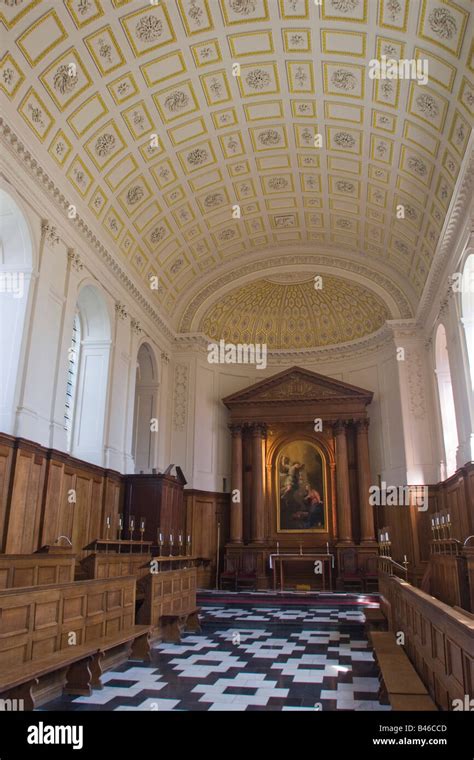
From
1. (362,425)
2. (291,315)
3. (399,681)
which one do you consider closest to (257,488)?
(362,425)

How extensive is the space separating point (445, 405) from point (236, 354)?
331 inches

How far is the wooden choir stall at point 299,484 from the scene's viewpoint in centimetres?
1872

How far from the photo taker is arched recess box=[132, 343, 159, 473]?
18734 mm

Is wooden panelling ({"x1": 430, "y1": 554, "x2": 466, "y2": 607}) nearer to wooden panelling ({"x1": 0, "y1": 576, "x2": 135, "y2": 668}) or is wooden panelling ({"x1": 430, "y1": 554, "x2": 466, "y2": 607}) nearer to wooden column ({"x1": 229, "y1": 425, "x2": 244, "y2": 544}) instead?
wooden panelling ({"x1": 0, "y1": 576, "x2": 135, "y2": 668})

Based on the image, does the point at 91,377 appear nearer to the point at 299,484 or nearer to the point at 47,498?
the point at 47,498

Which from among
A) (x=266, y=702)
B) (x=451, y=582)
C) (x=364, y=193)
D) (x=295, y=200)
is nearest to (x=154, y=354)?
(x=295, y=200)

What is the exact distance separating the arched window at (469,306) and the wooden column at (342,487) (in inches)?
282

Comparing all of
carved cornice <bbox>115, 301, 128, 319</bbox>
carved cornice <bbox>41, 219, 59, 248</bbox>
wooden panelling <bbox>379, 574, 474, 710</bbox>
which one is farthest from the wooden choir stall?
wooden panelling <bbox>379, 574, 474, 710</bbox>

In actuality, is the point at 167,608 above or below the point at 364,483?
below

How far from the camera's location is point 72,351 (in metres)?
15.4

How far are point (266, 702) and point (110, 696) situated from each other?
68.6 inches

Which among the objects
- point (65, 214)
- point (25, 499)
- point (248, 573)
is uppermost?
point (65, 214)

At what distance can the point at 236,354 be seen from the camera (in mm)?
22250
